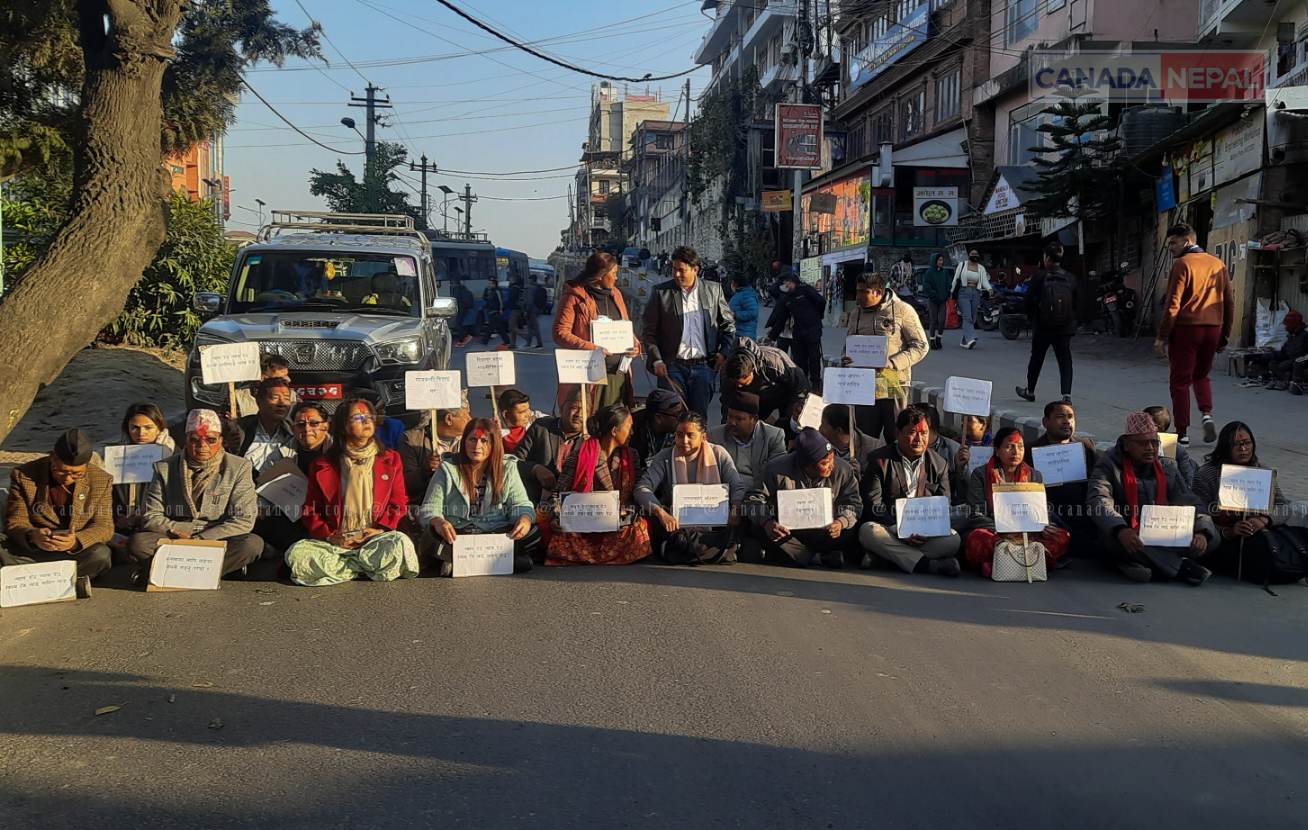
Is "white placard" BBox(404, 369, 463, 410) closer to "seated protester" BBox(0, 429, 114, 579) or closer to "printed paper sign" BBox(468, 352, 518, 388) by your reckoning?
"printed paper sign" BBox(468, 352, 518, 388)

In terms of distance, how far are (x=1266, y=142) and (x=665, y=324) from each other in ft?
40.1

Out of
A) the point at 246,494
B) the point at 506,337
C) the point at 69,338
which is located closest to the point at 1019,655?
the point at 246,494

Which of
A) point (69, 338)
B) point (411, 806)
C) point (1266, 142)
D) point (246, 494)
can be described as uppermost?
point (1266, 142)

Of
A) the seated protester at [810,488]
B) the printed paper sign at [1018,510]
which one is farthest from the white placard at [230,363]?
the printed paper sign at [1018,510]

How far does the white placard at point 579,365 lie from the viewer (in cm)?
870

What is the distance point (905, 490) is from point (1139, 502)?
1505 mm

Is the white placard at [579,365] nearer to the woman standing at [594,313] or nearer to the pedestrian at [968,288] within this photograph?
the woman standing at [594,313]

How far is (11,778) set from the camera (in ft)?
13.4

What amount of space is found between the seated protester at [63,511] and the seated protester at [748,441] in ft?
13.2

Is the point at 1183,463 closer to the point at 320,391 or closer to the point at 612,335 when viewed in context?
the point at 612,335

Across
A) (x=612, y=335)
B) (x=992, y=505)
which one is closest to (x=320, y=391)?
(x=612, y=335)

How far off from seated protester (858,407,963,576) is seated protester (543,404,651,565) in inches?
59.1

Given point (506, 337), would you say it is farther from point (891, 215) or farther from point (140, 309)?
point (891, 215)

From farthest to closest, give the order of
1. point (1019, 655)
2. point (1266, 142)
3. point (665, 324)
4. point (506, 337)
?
point (506, 337), point (1266, 142), point (665, 324), point (1019, 655)
